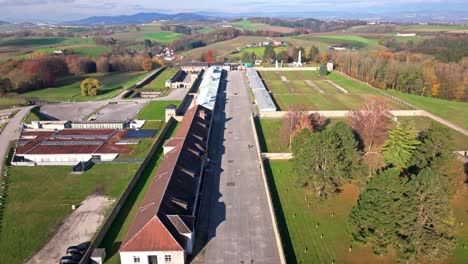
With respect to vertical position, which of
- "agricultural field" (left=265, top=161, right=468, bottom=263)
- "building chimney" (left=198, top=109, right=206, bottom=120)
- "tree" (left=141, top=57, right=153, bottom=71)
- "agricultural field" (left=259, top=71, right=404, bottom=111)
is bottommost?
"agricultural field" (left=265, top=161, right=468, bottom=263)

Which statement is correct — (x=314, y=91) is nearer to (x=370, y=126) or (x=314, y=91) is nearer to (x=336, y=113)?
(x=336, y=113)

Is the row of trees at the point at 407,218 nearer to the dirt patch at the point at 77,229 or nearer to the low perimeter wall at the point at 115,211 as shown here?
the low perimeter wall at the point at 115,211

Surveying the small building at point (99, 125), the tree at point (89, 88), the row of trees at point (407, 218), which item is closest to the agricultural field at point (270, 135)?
the row of trees at point (407, 218)

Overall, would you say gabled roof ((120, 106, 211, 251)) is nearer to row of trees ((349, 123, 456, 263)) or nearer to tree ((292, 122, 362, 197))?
tree ((292, 122, 362, 197))

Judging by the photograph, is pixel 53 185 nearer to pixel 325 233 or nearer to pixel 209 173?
pixel 209 173

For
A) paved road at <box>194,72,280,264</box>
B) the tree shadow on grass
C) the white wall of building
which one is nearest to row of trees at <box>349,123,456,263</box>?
the tree shadow on grass
